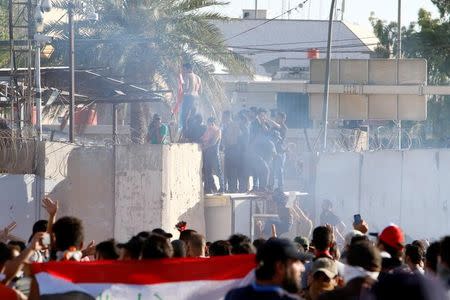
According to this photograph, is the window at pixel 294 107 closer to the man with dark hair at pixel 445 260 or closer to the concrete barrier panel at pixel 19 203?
the concrete barrier panel at pixel 19 203

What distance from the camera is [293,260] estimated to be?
7438 millimetres

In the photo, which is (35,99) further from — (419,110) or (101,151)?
(419,110)

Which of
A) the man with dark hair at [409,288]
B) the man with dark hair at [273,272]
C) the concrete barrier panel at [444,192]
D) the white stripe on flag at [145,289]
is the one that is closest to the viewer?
the man with dark hair at [409,288]

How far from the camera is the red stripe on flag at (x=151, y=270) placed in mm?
9578

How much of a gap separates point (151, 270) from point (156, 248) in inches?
9.4

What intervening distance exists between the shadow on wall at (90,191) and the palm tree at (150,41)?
1078 cm

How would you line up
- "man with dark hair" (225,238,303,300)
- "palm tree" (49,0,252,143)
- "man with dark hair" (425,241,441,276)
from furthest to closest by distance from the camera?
"palm tree" (49,0,252,143) < "man with dark hair" (425,241,441,276) < "man with dark hair" (225,238,303,300)

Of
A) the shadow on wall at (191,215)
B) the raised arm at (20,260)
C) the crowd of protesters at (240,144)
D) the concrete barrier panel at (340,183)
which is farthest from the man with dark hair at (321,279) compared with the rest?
the concrete barrier panel at (340,183)

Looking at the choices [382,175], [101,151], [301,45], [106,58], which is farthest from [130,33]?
[301,45]

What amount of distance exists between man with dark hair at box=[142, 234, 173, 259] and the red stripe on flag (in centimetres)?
5

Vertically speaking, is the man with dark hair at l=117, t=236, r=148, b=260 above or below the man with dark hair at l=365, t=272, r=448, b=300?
below

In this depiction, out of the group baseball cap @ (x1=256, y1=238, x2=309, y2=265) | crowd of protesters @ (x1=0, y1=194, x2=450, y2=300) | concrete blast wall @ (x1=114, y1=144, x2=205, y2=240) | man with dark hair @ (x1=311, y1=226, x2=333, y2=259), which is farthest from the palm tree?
baseball cap @ (x1=256, y1=238, x2=309, y2=265)

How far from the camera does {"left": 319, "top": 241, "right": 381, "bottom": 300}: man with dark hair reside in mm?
8008

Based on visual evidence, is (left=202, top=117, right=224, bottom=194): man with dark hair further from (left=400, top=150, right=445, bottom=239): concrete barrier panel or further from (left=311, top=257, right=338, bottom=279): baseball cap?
(left=311, top=257, right=338, bottom=279): baseball cap
